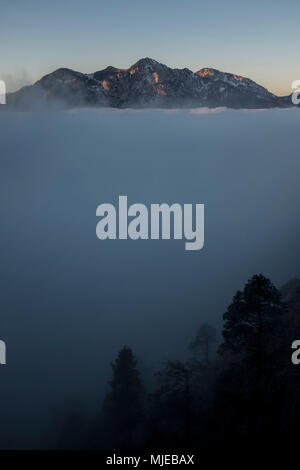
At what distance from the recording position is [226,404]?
2433 cm

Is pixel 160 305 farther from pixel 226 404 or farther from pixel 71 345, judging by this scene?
pixel 226 404

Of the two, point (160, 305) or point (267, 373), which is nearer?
point (267, 373)

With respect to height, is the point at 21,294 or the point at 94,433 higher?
the point at 21,294

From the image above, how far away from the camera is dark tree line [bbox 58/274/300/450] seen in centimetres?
2089

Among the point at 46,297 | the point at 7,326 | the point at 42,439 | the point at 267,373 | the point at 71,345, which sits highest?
the point at 46,297

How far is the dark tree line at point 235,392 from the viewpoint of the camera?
20.9 metres

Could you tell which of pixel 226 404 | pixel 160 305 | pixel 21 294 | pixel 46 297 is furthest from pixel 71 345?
pixel 226 404

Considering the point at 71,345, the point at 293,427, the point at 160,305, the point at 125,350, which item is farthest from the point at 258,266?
the point at 293,427

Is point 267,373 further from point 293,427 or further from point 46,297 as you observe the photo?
→ point 46,297

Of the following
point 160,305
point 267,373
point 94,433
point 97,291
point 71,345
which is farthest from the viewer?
point 97,291

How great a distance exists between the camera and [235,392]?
79.6ft

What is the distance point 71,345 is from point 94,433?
74506 mm

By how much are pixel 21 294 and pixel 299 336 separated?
176350 mm
